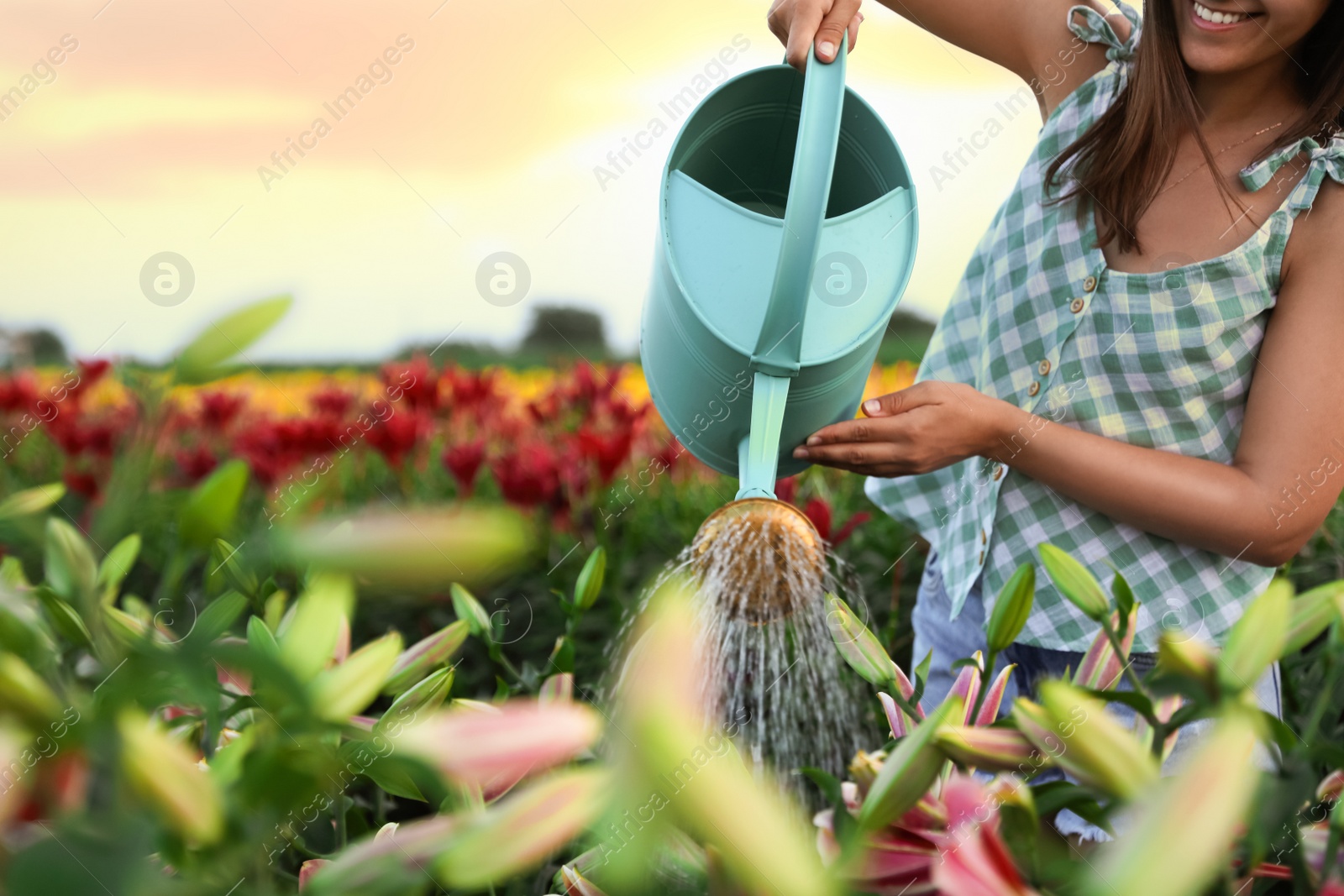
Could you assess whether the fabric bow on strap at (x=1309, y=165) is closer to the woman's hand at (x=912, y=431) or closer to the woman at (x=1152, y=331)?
→ the woman at (x=1152, y=331)

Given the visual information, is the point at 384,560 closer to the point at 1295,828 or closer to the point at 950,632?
the point at 1295,828

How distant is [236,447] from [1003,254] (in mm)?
1495

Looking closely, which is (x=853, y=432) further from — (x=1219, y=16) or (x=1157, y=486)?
(x=1219, y=16)

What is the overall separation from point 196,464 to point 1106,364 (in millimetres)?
1444

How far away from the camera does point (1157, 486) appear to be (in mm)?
870

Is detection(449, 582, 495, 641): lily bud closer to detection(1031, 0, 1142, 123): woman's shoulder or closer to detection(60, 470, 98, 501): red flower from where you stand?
detection(1031, 0, 1142, 123): woman's shoulder

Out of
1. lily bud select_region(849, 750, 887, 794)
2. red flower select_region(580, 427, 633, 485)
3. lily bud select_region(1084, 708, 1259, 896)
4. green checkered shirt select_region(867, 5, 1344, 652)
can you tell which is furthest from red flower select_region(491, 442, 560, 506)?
lily bud select_region(1084, 708, 1259, 896)

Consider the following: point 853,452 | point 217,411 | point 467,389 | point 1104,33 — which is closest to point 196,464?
point 217,411

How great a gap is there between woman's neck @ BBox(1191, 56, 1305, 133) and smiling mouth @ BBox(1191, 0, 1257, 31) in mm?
92

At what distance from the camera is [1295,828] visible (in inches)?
10.9

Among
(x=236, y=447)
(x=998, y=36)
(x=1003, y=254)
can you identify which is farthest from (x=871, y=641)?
(x=236, y=447)

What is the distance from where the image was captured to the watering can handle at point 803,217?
69 centimetres

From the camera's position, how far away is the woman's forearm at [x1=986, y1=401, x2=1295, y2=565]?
0.86m

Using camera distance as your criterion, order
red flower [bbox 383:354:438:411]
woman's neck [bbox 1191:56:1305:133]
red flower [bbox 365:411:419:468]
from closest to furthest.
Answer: woman's neck [bbox 1191:56:1305:133] < red flower [bbox 365:411:419:468] < red flower [bbox 383:354:438:411]
